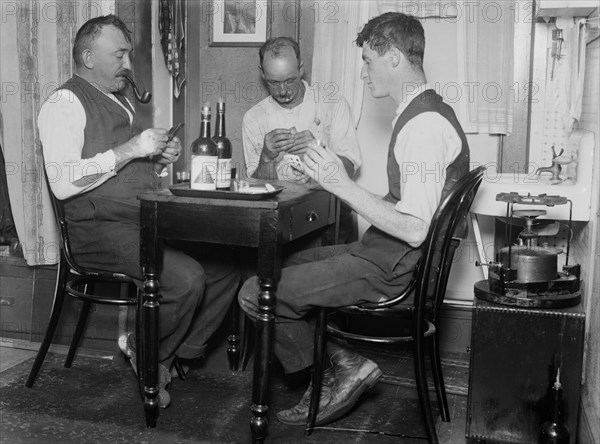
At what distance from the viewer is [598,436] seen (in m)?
2.46

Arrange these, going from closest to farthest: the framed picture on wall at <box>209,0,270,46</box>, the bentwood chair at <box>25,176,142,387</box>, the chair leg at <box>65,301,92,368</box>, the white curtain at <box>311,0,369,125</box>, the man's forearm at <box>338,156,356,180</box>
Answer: the bentwood chair at <box>25,176,142,387</box> < the chair leg at <box>65,301,92,368</box> < the man's forearm at <box>338,156,356,180</box> < the white curtain at <box>311,0,369,125</box> < the framed picture on wall at <box>209,0,270,46</box>

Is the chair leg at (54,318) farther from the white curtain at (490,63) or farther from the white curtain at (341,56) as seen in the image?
the white curtain at (490,63)

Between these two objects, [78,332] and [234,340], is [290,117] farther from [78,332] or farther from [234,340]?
[78,332]

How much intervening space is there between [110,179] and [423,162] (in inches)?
54.4

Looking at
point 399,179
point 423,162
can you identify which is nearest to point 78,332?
point 399,179

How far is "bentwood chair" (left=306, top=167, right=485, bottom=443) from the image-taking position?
8.27ft

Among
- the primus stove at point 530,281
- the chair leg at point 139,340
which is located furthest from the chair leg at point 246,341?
the primus stove at point 530,281

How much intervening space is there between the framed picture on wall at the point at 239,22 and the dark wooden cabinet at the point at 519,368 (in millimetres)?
2124

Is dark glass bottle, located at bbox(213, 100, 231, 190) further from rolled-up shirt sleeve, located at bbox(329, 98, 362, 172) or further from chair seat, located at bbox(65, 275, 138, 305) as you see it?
rolled-up shirt sleeve, located at bbox(329, 98, 362, 172)

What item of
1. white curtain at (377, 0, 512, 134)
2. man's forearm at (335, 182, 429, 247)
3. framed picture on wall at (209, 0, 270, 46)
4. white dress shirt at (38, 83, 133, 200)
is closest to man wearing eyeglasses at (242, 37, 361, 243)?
framed picture on wall at (209, 0, 270, 46)

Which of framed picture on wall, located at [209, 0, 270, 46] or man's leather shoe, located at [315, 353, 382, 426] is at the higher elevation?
framed picture on wall, located at [209, 0, 270, 46]

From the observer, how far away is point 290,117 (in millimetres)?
3906

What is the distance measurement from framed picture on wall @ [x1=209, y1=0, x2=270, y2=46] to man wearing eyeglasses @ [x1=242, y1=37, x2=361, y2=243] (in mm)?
287

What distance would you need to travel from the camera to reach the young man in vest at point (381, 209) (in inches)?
98.7
